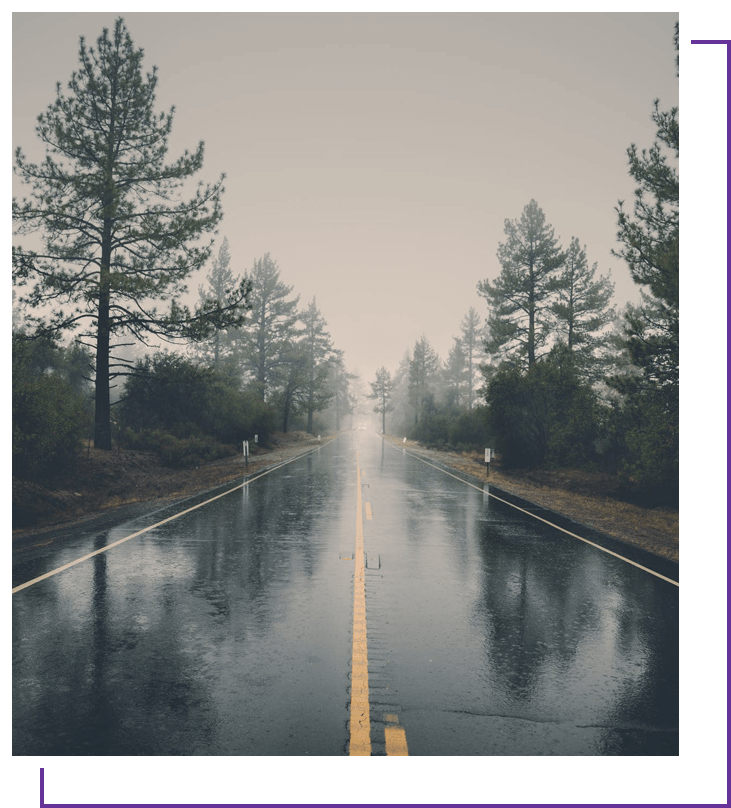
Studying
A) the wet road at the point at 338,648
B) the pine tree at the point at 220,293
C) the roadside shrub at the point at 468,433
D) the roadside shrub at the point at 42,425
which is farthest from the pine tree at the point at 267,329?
the wet road at the point at 338,648

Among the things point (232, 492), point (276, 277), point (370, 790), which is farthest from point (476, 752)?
point (276, 277)

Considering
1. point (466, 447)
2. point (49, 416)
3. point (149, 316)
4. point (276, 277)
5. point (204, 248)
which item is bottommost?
point (466, 447)

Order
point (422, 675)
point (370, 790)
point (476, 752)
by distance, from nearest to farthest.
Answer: point (370, 790) < point (476, 752) < point (422, 675)

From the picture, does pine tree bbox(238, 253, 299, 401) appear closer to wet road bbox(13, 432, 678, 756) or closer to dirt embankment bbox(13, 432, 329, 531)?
dirt embankment bbox(13, 432, 329, 531)

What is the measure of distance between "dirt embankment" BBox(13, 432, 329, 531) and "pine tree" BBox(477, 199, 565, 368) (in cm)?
1801

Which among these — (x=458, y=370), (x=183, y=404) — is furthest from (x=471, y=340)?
(x=183, y=404)

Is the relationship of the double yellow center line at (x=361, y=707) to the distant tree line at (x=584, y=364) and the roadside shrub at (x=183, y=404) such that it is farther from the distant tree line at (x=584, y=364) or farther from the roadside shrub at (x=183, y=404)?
the roadside shrub at (x=183, y=404)

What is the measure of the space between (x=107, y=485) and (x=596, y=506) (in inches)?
614

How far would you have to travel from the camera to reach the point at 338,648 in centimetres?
532

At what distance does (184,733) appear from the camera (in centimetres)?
372

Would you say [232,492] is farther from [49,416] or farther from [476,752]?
A: [476,752]

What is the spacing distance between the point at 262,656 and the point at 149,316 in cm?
1981

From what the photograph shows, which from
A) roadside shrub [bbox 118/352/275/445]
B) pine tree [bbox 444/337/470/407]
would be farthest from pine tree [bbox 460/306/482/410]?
roadside shrub [bbox 118/352/275/445]

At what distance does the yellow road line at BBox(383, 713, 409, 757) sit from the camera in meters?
3.52
